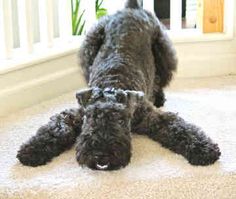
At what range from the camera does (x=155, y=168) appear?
5.33ft

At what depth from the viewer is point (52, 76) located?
234cm

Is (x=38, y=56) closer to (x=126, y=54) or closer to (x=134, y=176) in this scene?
(x=126, y=54)

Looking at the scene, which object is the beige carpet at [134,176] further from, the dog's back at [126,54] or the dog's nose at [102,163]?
the dog's back at [126,54]

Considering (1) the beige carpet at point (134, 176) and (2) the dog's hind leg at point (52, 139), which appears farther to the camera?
(2) the dog's hind leg at point (52, 139)

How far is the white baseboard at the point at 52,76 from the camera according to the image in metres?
2.14

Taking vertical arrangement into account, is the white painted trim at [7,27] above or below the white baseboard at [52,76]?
above

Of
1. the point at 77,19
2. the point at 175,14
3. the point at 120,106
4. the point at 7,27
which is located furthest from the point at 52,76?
the point at 120,106

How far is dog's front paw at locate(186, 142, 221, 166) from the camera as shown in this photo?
1.62 m

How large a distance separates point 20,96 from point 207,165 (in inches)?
34.8

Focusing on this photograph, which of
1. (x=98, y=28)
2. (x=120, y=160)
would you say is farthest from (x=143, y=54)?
(x=120, y=160)

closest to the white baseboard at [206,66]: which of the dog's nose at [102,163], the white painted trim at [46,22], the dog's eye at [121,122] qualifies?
the white painted trim at [46,22]

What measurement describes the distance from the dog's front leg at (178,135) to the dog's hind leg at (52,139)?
0.21 meters

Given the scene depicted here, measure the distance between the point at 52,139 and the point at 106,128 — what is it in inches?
8.6

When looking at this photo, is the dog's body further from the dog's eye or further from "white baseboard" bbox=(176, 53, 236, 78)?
"white baseboard" bbox=(176, 53, 236, 78)
